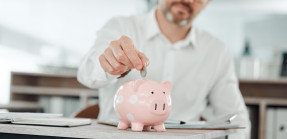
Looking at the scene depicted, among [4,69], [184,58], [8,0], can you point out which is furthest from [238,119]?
[8,0]

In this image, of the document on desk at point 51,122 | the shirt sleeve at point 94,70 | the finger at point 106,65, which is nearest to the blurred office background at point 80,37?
the shirt sleeve at point 94,70

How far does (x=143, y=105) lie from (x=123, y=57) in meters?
0.14

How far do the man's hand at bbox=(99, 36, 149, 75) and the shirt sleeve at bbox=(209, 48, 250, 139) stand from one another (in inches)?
29.0

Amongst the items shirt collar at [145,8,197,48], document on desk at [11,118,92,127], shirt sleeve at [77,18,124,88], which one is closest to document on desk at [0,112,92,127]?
document on desk at [11,118,92,127]

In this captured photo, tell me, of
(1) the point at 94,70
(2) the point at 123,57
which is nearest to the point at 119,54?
(2) the point at 123,57

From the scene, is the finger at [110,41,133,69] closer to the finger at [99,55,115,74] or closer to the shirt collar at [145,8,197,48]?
the finger at [99,55,115,74]

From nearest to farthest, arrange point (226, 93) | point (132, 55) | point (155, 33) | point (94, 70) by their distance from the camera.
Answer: point (132, 55)
point (94, 70)
point (226, 93)
point (155, 33)

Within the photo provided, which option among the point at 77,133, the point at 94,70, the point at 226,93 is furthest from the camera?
the point at 226,93

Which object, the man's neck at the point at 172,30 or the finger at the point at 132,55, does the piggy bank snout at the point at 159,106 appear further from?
the man's neck at the point at 172,30

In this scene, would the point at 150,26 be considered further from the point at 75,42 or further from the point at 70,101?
the point at 75,42

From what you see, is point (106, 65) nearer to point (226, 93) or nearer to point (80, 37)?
point (226, 93)

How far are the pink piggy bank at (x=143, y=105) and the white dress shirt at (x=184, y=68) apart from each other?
83 centimetres

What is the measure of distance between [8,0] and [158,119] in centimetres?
379

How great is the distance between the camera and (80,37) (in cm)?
549
